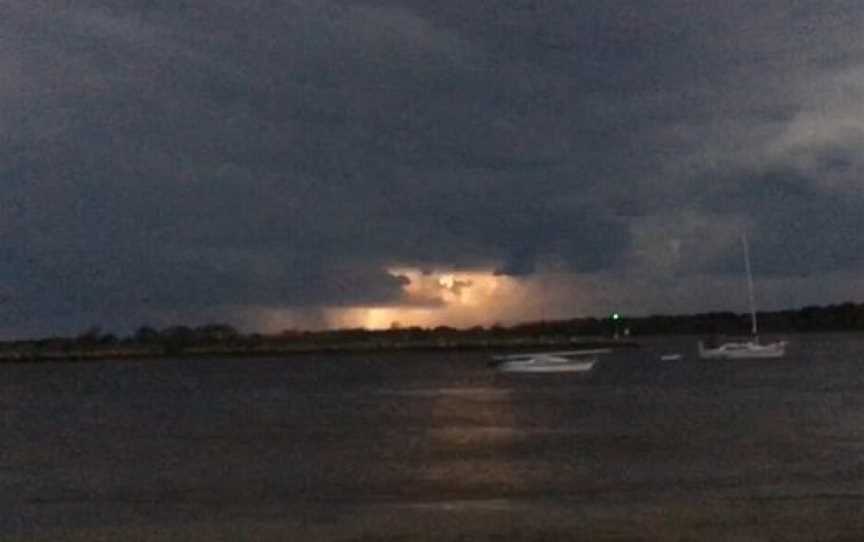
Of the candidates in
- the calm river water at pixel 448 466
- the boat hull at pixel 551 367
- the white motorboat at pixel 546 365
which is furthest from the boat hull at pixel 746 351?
the calm river water at pixel 448 466

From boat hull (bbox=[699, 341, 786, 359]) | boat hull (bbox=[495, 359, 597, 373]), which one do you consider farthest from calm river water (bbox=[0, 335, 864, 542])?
boat hull (bbox=[699, 341, 786, 359])

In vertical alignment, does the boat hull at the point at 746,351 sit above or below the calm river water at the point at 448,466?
above

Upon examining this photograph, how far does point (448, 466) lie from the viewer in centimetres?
4578

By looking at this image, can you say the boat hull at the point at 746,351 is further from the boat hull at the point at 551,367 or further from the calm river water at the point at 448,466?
the calm river water at the point at 448,466

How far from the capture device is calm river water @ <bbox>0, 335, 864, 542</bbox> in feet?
94.5

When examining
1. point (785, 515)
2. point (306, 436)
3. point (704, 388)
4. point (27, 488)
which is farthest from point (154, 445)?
point (704, 388)

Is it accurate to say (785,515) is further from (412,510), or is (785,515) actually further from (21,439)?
(21,439)

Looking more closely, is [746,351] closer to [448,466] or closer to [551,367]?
[551,367]

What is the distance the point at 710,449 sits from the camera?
52.3m

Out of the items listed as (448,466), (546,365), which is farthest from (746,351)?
(448,466)

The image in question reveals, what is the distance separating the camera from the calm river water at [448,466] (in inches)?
1134

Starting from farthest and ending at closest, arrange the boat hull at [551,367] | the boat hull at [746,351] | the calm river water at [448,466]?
1. the boat hull at [746,351]
2. the boat hull at [551,367]
3. the calm river water at [448,466]

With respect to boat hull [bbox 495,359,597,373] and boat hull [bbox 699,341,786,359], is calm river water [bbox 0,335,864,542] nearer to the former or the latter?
boat hull [bbox 495,359,597,373]

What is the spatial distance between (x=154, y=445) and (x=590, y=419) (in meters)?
21.2
